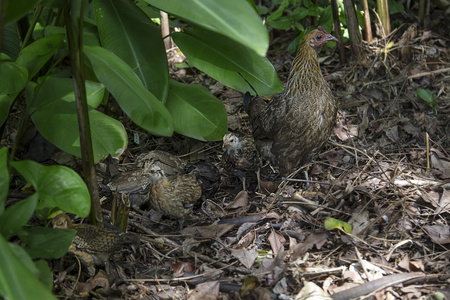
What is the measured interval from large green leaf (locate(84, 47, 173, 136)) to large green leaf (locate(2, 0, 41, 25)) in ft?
1.67

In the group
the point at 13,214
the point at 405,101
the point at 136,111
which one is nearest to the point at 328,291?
the point at 136,111

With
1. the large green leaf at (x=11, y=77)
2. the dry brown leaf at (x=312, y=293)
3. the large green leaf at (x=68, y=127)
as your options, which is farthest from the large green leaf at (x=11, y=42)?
the dry brown leaf at (x=312, y=293)

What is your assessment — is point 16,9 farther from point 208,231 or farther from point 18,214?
point 208,231

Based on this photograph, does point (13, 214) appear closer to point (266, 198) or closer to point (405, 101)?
point (266, 198)

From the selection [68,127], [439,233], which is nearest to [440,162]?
[439,233]

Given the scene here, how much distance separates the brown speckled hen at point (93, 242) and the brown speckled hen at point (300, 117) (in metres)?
1.63

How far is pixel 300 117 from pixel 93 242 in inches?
76.0

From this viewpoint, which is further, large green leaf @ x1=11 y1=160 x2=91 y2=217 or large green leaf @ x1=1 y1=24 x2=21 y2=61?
large green leaf @ x1=1 y1=24 x2=21 y2=61

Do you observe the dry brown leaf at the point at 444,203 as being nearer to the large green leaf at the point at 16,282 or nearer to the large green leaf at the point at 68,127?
the large green leaf at the point at 68,127

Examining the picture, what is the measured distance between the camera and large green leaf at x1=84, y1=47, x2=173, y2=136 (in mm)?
2447

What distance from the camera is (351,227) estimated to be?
3.11 meters

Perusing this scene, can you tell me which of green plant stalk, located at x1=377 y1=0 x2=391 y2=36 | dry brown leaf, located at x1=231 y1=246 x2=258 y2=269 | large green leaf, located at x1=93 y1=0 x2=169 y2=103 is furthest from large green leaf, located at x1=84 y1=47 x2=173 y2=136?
green plant stalk, located at x1=377 y1=0 x2=391 y2=36

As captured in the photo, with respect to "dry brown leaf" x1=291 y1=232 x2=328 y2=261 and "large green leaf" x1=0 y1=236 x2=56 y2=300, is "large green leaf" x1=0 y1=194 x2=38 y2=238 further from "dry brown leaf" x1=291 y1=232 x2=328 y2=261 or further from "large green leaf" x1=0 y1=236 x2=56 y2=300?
"dry brown leaf" x1=291 y1=232 x2=328 y2=261

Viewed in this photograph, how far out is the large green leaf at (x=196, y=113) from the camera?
11.8ft
